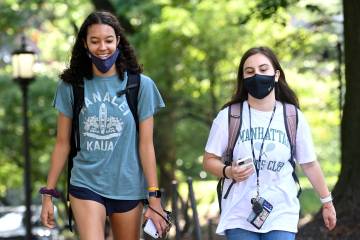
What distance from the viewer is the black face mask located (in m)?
4.81

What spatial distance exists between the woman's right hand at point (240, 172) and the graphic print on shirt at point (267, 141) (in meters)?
0.12

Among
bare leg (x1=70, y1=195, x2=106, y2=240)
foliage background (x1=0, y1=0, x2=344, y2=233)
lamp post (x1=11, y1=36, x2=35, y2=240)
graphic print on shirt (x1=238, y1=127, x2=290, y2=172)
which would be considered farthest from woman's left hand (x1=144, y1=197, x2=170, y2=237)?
lamp post (x1=11, y1=36, x2=35, y2=240)

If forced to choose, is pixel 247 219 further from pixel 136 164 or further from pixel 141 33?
pixel 141 33

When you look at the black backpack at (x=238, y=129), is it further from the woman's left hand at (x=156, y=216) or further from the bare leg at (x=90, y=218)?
the bare leg at (x=90, y=218)

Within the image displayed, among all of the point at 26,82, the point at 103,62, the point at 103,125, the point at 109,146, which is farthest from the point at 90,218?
the point at 26,82

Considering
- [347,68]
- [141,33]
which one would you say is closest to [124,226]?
[347,68]

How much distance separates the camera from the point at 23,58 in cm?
1741

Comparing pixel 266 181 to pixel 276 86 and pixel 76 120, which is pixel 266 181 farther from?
pixel 76 120

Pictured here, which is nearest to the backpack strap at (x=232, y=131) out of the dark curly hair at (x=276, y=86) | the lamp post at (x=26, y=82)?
the dark curly hair at (x=276, y=86)

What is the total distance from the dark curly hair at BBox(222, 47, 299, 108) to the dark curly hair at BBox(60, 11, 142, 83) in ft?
2.04

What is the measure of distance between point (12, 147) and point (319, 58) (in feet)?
46.4

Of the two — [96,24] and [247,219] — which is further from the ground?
[96,24]

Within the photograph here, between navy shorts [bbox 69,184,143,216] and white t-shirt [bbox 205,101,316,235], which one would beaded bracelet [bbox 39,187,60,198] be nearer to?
navy shorts [bbox 69,184,143,216]

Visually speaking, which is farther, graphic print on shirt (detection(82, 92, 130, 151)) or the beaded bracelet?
the beaded bracelet
